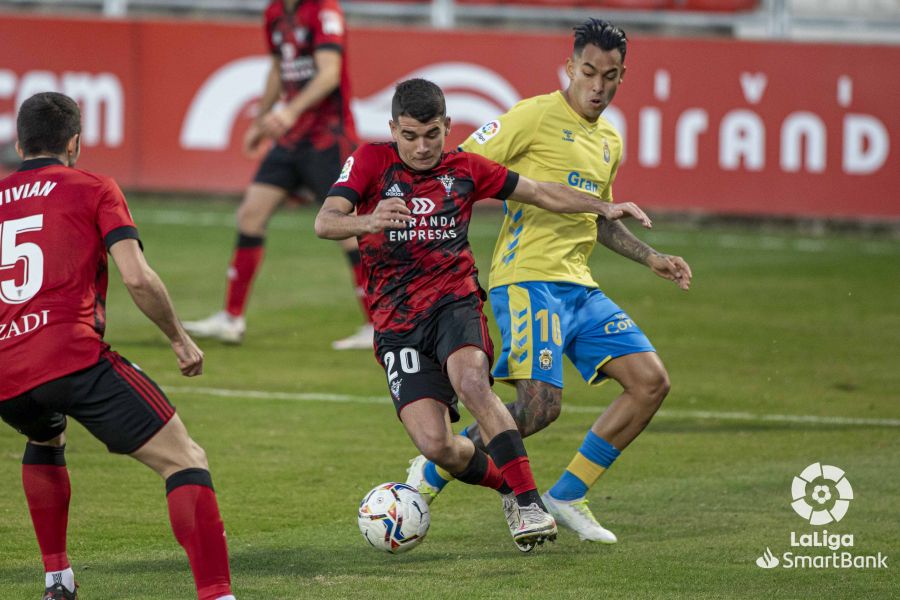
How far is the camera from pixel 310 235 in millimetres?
16656

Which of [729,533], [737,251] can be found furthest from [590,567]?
[737,251]

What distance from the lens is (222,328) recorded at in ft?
36.5

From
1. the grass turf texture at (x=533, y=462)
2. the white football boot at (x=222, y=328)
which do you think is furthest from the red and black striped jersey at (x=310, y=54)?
the grass turf texture at (x=533, y=462)

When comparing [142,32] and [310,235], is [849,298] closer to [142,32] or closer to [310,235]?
[310,235]

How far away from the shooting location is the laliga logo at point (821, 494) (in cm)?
676

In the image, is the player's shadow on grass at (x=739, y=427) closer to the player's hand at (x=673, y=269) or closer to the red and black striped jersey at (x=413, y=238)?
the player's hand at (x=673, y=269)

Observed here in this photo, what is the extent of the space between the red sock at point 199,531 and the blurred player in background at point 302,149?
19.7 ft

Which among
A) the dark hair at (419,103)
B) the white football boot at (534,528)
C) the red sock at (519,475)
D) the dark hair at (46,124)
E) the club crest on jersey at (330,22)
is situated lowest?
the white football boot at (534,528)

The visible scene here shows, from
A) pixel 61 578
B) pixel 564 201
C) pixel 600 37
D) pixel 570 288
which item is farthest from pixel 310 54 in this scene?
pixel 61 578

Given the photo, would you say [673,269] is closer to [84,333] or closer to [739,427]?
[739,427]

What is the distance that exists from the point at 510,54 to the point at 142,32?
447 centimetres

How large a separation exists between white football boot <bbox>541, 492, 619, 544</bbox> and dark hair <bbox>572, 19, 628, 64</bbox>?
2.06 meters

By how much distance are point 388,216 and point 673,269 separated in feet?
5.09

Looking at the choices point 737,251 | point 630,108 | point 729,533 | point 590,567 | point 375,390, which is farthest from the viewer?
point 630,108
